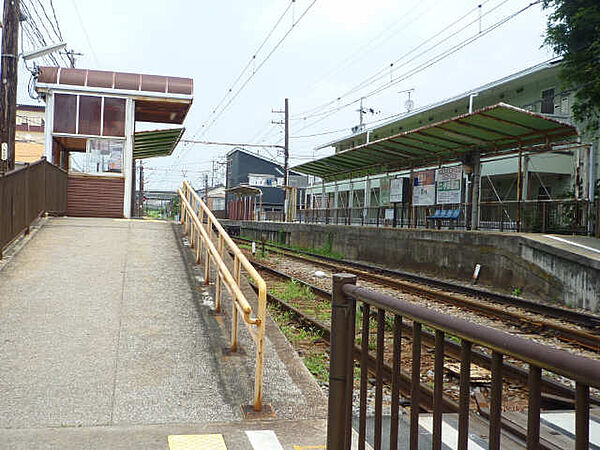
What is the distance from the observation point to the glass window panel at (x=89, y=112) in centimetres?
1553

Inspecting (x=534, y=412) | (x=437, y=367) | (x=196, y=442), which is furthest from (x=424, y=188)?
(x=534, y=412)

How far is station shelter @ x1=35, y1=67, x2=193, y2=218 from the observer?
15492 mm

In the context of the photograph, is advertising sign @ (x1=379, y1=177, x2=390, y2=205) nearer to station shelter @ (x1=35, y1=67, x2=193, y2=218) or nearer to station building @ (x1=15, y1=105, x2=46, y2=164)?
station shelter @ (x1=35, y1=67, x2=193, y2=218)

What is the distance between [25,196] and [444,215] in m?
12.6

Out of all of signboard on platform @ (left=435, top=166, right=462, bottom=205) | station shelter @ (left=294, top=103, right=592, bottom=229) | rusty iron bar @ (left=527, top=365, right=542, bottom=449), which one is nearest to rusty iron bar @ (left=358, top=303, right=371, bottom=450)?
rusty iron bar @ (left=527, top=365, right=542, bottom=449)

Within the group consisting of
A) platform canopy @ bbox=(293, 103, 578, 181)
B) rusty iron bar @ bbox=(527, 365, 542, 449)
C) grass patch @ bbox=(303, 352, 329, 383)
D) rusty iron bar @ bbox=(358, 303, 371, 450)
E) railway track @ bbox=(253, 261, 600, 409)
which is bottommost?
grass patch @ bbox=(303, 352, 329, 383)

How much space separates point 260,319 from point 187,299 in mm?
2705

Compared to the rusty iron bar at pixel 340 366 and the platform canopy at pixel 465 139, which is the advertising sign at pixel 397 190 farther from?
the rusty iron bar at pixel 340 366

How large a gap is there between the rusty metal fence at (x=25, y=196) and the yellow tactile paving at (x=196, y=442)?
5398 mm

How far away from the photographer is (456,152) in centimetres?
1838

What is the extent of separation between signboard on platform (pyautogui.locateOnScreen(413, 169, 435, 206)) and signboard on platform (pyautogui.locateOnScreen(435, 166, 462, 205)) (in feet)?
1.20

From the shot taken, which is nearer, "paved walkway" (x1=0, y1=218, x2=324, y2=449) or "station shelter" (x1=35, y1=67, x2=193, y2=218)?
"paved walkway" (x1=0, y1=218, x2=324, y2=449)

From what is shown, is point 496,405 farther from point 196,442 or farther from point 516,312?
point 516,312

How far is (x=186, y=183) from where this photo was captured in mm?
12172
